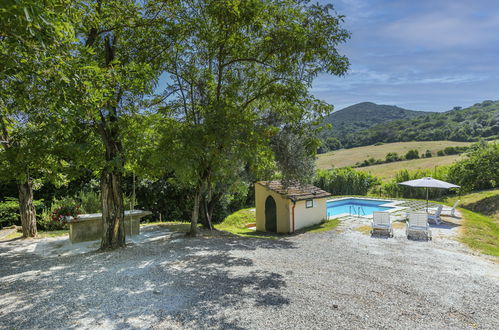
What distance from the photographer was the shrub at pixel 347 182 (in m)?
26.2

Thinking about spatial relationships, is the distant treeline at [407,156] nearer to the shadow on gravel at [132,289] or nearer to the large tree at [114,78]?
the large tree at [114,78]

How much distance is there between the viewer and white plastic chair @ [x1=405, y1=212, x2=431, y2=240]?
35.6ft

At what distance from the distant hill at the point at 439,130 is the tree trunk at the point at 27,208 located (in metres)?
66.5

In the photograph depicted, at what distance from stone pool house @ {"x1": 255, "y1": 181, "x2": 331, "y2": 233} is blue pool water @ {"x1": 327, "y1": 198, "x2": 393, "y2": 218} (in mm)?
5831

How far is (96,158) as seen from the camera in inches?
306

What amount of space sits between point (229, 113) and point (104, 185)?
404cm

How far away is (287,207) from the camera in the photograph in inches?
567

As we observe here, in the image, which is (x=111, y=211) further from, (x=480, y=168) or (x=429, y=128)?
(x=429, y=128)

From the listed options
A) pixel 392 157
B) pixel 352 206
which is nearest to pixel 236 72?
pixel 352 206

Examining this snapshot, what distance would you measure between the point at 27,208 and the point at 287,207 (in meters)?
10.6

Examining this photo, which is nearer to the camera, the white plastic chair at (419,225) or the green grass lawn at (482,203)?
the white plastic chair at (419,225)

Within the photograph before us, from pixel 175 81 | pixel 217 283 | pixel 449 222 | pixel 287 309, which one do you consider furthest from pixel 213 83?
pixel 449 222

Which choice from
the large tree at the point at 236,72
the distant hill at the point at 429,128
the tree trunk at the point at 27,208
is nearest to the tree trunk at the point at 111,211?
the large tree at the point at 236,72

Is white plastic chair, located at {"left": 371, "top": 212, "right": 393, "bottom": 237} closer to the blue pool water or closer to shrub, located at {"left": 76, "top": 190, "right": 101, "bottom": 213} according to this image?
the blue pool water
